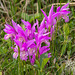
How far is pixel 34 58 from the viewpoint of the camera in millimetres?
1003

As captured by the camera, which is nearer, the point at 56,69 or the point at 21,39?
the point at 21,39

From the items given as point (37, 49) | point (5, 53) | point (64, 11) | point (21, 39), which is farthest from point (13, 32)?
point (64, 11)

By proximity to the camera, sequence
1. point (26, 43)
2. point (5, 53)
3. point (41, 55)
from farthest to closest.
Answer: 1. point (5, 53)
2. point (41, 55)
3. point (26, 43)

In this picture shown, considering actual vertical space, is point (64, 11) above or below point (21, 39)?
above

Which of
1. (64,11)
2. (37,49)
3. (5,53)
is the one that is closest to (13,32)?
(37,49)

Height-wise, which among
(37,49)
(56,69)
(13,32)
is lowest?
(56,69)

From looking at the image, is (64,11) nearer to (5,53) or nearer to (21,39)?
(21,39)

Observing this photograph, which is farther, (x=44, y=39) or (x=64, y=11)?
(x=64, y=11)

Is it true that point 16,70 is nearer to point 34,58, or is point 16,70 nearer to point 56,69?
point 34,58

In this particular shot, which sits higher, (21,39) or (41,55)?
(21,39)

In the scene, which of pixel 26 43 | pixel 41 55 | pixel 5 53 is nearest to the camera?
pixel 26 43

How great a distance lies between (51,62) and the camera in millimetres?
1081

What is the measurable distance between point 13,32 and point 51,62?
0.34 m

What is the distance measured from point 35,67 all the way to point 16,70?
0.12 m
